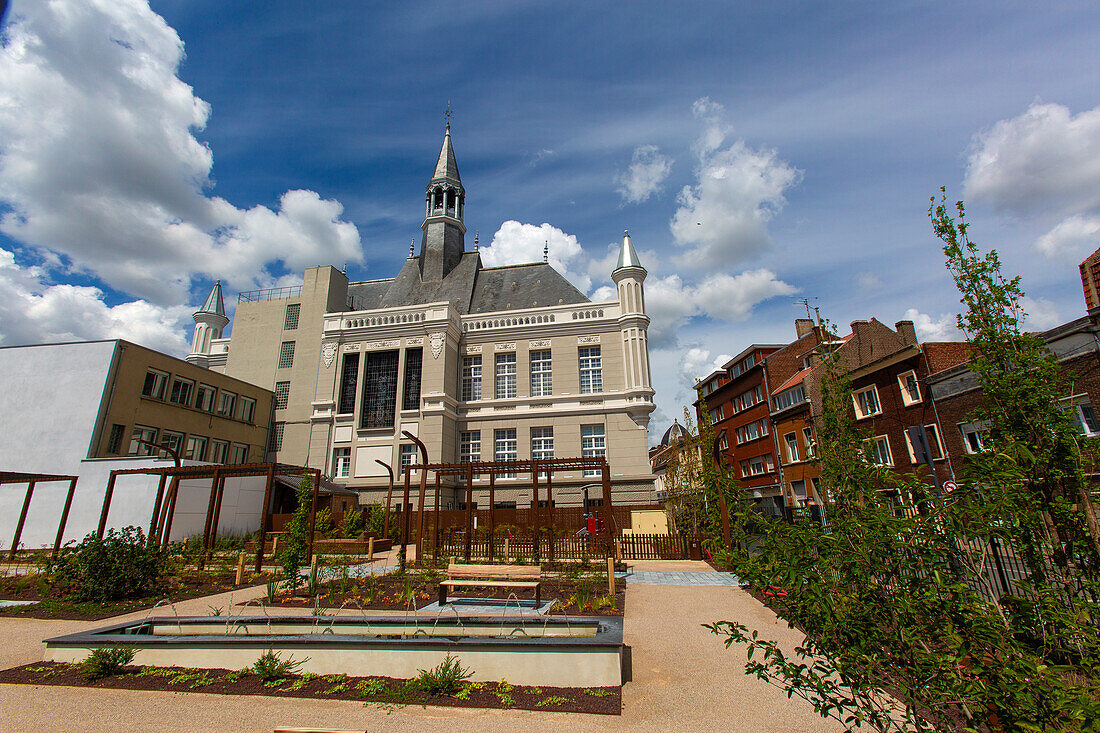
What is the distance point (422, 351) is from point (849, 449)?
97.4ft

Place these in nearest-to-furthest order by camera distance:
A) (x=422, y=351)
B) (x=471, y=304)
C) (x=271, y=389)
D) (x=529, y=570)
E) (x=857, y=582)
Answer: (x=857, y=582) < (x=529, y=570) < (x=422, y=351) < (x=271, y=389) < (x=471, y=304)

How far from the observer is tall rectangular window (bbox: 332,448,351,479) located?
33.6 m

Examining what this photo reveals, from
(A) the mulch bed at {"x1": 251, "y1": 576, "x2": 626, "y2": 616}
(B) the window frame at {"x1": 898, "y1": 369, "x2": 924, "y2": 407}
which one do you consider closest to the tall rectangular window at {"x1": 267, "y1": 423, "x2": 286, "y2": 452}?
(A) the mulch bed at {"x1": 251, "y1": 576, "x2": 626, "y2": 616}

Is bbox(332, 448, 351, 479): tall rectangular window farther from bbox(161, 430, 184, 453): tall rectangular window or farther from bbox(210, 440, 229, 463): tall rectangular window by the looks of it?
bbox(161, 430, 184, 453): tall rectangular window

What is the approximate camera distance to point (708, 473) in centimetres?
1672

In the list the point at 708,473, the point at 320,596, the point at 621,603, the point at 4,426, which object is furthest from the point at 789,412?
the point at 4,426

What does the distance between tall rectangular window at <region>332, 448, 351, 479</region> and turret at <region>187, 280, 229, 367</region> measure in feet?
61.2

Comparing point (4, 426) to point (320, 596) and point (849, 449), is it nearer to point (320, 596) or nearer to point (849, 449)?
point (320, 596)

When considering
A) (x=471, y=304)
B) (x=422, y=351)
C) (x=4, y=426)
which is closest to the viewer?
(x=4, y=426)

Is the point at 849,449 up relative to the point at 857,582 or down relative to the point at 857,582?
up

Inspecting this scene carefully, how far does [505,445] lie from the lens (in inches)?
1357

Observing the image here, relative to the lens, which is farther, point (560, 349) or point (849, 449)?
point (560, 349)

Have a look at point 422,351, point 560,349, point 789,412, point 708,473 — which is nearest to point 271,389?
point 422,351

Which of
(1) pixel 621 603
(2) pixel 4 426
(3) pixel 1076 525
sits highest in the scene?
(2) pixel 4 426
